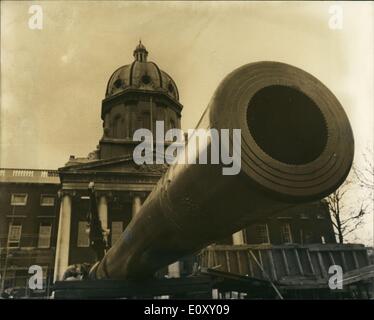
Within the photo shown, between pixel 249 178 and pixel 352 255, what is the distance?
26.7 ft

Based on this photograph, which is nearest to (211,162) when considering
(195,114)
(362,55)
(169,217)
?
(169,217)

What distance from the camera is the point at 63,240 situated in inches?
968

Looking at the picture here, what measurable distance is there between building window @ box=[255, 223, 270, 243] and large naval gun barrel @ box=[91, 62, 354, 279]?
27220 mm

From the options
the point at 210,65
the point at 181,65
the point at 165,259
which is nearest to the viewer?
the point at 165,259

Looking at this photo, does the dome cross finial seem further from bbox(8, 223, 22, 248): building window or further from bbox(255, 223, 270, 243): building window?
bbox(8, 223, 22, 248): building window

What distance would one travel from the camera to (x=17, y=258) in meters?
25.5

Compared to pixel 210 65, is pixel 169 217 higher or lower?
lower

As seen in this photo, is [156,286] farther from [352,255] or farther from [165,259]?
[352,255]

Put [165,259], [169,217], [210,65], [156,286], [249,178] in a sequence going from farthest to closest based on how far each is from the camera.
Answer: [210,65]
[156,286]
[165,259]
[169,217]
[249,178]

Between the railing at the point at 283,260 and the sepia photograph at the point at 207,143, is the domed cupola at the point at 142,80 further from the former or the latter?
the railing at the point at 283,260

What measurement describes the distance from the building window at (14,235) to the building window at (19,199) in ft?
5.11

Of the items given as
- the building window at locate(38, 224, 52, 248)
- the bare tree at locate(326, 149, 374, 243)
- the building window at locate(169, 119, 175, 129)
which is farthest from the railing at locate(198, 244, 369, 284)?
the building window at locate(38, 224, 52, 248)

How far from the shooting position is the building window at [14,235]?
2703 cm

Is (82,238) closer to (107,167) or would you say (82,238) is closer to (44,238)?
(107,167)
